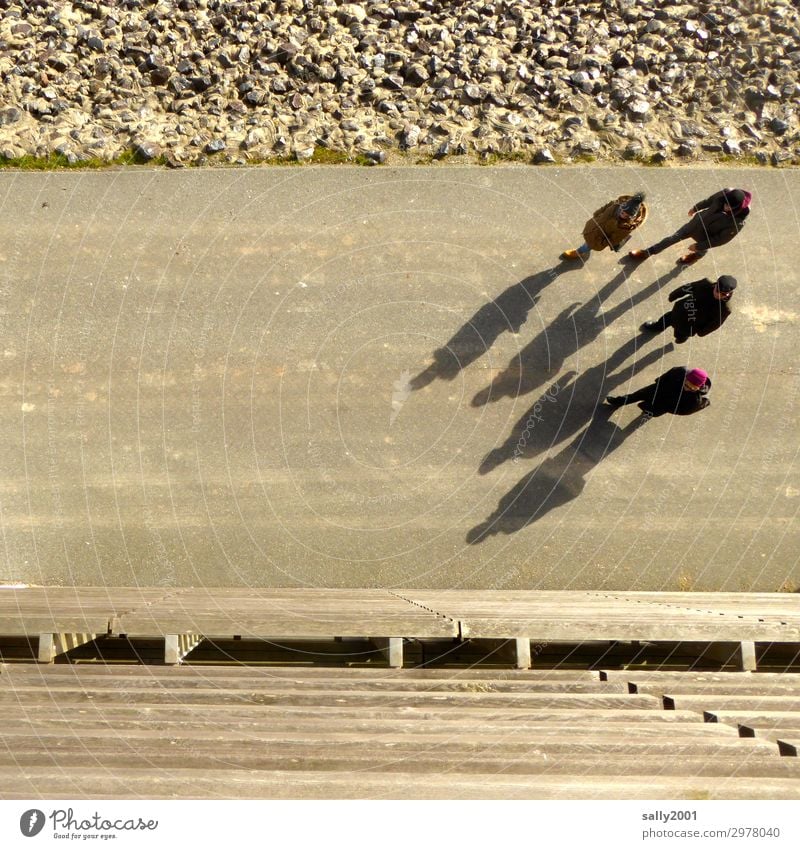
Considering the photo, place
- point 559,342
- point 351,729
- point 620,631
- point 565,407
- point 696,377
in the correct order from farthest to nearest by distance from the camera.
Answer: point 559,342, point 565,407, point 696,377, point 620,631, point 351,729

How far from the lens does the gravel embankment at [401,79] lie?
369 inches

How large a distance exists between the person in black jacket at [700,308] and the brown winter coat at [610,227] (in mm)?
1045

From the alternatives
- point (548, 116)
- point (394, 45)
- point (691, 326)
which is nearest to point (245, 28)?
point (394, 45)

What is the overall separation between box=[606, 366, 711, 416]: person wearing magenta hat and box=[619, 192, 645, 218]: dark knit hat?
6.73 feet

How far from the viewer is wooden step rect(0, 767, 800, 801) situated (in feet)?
13.3

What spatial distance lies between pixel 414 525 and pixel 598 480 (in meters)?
2.66

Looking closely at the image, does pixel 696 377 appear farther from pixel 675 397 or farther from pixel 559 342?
pixel 559 342

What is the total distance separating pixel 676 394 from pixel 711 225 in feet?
8.03

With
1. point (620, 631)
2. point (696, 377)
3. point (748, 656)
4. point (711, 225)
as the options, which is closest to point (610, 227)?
point (711, 225)

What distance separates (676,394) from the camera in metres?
7.58

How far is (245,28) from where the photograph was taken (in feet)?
32.2

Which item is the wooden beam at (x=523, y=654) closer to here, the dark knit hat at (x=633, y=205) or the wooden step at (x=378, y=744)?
the wooden step at (x=378, y=744)

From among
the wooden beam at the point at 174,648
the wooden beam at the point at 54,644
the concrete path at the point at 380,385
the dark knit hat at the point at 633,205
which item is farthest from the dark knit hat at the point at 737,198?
the wooden beam at the point at 54,644
